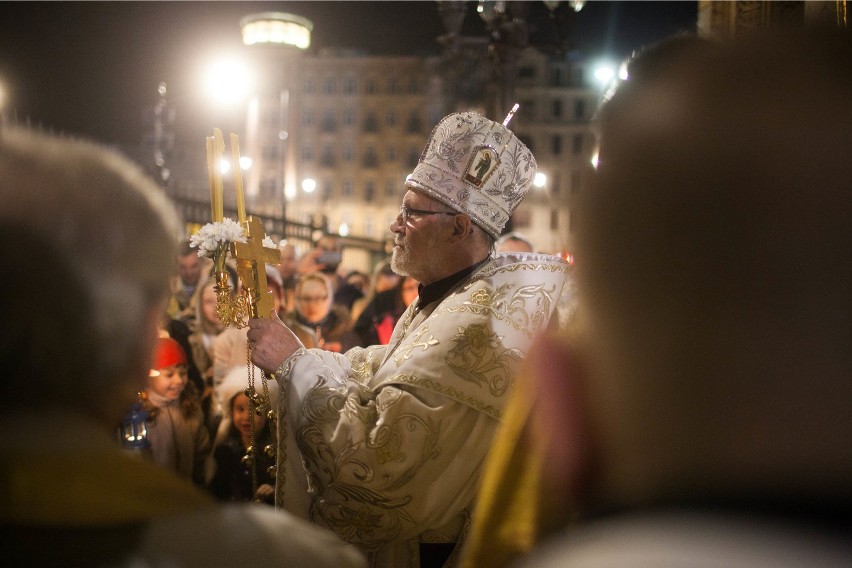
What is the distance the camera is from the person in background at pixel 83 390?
3.11 feet

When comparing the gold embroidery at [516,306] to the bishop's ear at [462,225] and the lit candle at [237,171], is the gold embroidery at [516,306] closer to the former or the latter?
the bishop's ear at [462,225]

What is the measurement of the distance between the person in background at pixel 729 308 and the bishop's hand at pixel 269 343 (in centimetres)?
225

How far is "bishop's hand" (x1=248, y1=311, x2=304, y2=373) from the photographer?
301 cm

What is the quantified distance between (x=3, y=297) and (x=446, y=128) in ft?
8.98

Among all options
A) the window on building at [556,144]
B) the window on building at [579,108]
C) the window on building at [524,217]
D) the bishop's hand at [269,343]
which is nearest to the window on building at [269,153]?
the window on building at [556,144]

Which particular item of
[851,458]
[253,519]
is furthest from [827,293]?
[253,519]

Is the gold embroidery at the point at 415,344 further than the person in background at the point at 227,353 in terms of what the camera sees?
No

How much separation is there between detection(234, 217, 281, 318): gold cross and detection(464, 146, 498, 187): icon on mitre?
0.88 m

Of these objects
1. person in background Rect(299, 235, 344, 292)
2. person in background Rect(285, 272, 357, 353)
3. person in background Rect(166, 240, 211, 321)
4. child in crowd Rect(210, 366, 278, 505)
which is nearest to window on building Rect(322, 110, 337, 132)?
person in background Rect(299, 235, 344, 292)

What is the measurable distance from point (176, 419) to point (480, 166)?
2.71 meters

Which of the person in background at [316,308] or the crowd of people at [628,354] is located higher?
the crowd of people at [628,354]

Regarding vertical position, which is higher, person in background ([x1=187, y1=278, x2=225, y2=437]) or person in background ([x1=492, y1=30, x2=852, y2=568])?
person in background ([x1=492, y1=30, x2=852, y2=568])

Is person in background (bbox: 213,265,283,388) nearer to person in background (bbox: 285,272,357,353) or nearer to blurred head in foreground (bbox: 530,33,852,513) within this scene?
person in background (bbox: 285,272,357,353)

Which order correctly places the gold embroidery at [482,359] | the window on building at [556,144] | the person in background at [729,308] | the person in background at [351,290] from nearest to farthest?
the person in background at [729,308]
the gold embroidery at [482,359]
the person in background at [351,290]
the window on building at [556,144]
